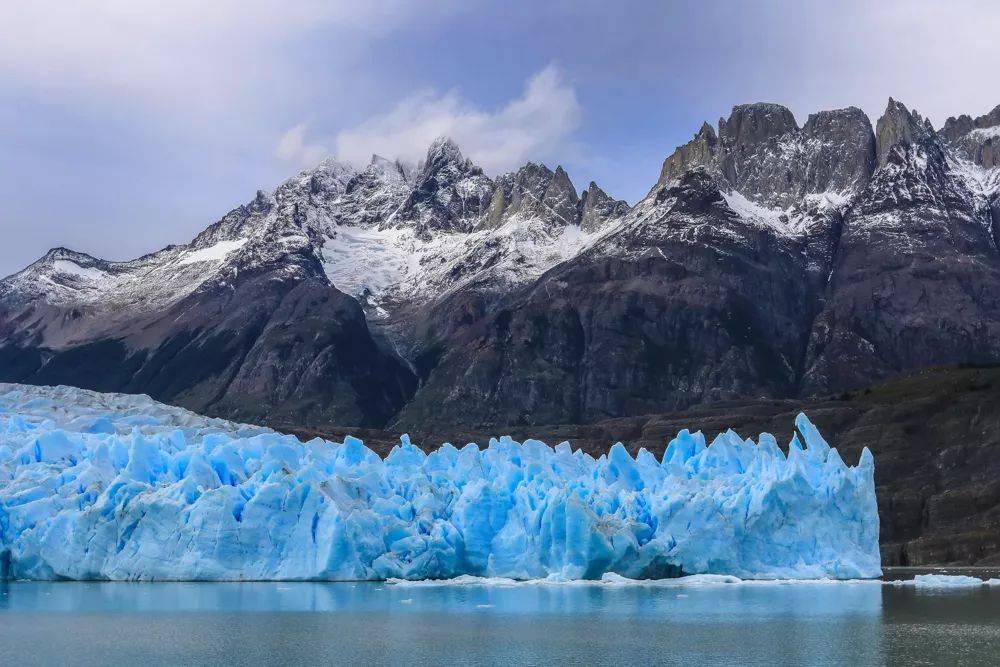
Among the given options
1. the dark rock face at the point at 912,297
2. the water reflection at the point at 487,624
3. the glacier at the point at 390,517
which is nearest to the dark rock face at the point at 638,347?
the dark rock face at the point at 912,297

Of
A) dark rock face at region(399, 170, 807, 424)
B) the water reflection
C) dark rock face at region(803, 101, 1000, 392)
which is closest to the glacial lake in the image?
the water reflection

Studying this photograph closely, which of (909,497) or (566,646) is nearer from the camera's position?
(566,646)

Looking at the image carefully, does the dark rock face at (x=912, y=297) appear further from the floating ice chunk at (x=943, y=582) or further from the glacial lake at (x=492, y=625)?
the glacial lake at (x=492, y=625)

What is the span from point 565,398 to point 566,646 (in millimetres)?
143077

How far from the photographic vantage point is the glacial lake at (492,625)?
113ft

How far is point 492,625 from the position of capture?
136 ft

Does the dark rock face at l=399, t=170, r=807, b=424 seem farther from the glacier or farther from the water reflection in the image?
the water reflection

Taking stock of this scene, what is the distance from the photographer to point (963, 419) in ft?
341

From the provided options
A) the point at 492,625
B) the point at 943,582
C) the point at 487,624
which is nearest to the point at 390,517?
the point at 487,624

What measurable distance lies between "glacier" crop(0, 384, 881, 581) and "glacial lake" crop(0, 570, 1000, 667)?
5.63ft

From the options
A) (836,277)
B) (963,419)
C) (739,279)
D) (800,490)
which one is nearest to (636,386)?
(739,279)

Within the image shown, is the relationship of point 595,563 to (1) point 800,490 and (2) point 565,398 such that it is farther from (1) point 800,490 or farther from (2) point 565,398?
(2) point 565,398

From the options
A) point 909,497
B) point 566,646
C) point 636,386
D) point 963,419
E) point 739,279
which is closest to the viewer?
point 566,646

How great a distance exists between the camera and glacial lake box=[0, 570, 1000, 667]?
Result: 113 ft
